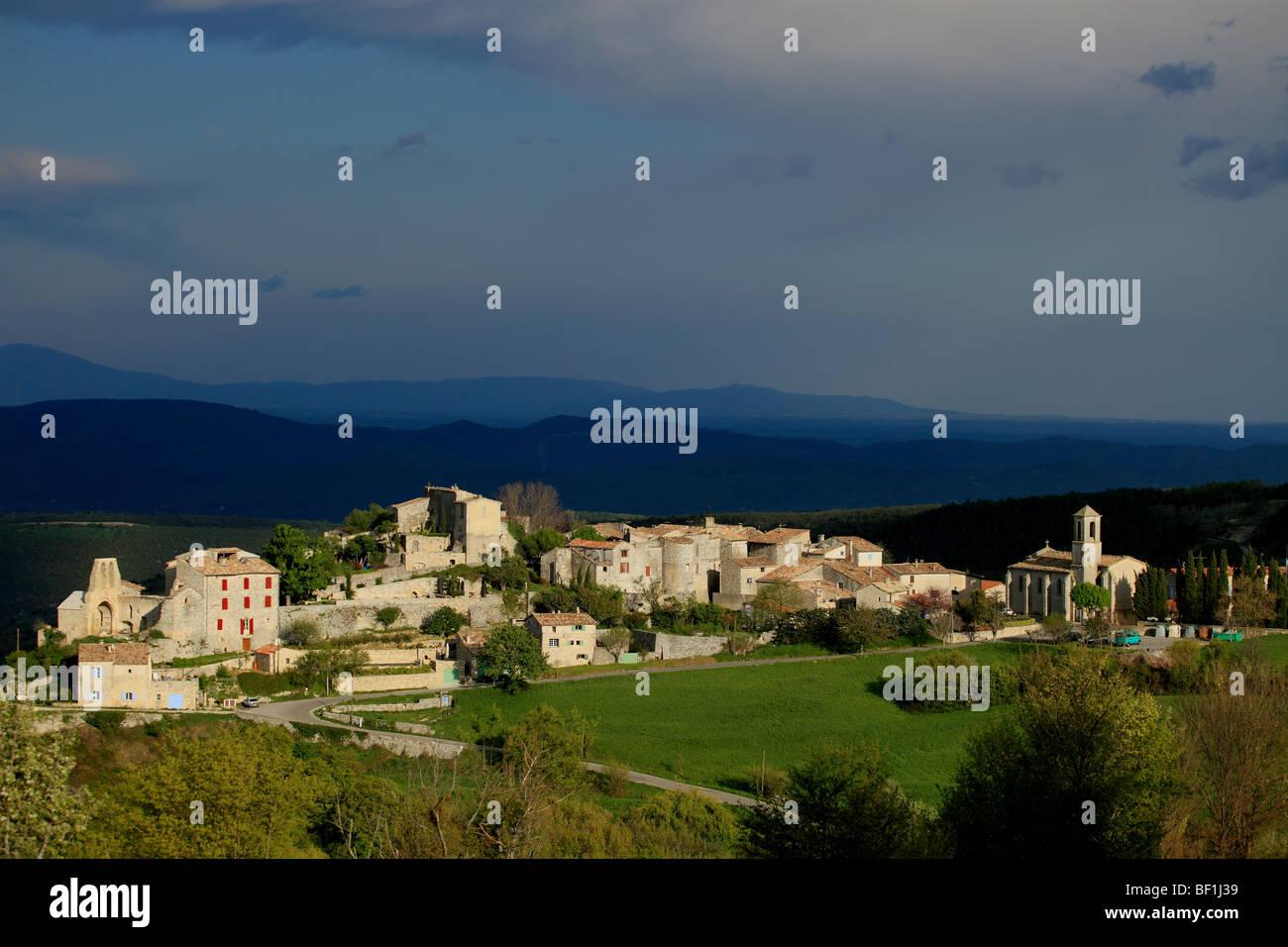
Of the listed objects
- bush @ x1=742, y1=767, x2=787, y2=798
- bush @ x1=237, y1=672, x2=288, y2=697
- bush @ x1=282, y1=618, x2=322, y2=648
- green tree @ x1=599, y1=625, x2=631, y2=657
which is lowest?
bush @ x1=742, y1=767, x2=787, y2=798

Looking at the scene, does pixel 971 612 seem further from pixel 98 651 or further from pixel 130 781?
pixel 130 781

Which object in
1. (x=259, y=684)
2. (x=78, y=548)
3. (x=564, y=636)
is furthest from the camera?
(x=78, y=548)

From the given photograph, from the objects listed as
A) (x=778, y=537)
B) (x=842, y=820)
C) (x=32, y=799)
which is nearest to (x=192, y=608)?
(x=32, y=799)

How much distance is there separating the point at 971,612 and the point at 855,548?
823 centimetres

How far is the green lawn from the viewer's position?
39.3 meters

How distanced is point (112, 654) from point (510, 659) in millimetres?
12929

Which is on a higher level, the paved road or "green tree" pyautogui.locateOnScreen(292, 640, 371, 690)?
"green tree" pyautogui.locateOnScreen(292, 640, 371, 690)

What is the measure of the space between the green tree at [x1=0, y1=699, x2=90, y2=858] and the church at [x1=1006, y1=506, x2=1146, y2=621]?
45.8 m

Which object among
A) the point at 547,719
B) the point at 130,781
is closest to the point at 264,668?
the point at 547,719

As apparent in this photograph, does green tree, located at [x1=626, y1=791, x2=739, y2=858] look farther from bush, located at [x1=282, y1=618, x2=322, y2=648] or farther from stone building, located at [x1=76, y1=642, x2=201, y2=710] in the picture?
bush, located at [x1=282, y1=618, x2=322, y2=648]

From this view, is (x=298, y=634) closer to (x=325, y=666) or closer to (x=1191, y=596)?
(x=325, y=666)

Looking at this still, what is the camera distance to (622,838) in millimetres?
27531

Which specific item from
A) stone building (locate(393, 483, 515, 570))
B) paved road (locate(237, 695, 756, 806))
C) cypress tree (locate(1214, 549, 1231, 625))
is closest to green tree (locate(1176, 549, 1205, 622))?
cypress tree (locate(1214, 549, 1231, 625))

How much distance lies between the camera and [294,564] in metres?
47.9
